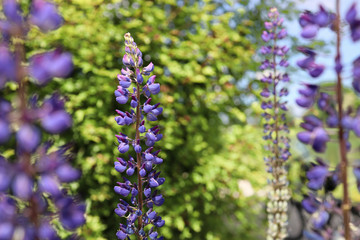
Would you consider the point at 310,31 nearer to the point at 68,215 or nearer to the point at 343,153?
the point at 343,153

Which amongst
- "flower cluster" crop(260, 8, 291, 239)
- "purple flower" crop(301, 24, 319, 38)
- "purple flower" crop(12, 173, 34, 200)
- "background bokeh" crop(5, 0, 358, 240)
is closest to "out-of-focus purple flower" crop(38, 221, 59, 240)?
"purple flower" crop(12, 173, 34, 200)

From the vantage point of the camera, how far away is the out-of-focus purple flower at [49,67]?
3.02 feet

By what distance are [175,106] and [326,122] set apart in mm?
2733

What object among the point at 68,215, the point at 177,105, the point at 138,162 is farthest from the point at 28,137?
the point at 177,105

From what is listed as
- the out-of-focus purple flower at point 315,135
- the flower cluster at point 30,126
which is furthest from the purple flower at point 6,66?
the out-of-focus purple flower at point 315,135

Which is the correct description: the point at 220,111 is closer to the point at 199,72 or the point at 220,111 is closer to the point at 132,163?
the point at 199,72

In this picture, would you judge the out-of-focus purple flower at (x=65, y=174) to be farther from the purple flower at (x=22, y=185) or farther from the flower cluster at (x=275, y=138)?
the flower cluster at (x=275, y=138)

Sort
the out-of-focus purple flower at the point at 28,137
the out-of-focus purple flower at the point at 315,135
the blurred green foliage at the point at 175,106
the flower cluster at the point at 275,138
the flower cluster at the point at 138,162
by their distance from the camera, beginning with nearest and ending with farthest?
the out-of-focus purple flower at the point at 28,137 < the out-of-focus purple flower at the point at 315,135 < the flower cluster at the point at 138,162 < the flower cluster at the point at 275,138 < the blurred green foliage at the point at 175,106

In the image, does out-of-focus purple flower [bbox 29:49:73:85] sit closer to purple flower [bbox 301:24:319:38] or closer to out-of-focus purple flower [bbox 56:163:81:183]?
out-of-focus purple flower [bbox 56:163:81:183]

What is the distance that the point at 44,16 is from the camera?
3.08ft

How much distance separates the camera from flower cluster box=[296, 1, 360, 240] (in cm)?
116

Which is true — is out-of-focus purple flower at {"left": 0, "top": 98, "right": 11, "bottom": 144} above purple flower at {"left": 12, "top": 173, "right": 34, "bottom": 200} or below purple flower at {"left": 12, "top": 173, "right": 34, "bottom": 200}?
above

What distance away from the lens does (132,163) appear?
5.24ft

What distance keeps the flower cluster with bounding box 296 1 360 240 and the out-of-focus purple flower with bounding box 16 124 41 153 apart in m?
0.75
